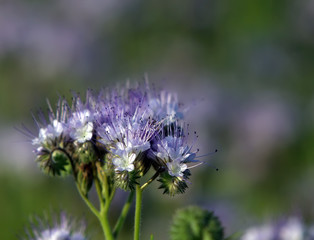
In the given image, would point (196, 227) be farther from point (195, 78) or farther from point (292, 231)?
point (195, 78)

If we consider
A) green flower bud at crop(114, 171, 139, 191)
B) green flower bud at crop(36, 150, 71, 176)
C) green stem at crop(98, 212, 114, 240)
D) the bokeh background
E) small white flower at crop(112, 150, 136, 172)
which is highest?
the bokeh background

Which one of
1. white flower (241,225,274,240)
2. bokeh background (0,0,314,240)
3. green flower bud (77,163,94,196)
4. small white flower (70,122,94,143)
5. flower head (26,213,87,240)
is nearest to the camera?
small white flower (70,122,94,143)

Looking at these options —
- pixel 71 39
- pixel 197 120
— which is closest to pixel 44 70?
pixel 71 39

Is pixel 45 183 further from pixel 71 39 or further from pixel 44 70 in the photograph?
pixel 71 39

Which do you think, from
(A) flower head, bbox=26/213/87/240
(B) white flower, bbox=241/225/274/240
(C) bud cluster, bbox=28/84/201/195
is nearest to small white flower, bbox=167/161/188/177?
(C) bud cluster, bbox=28/84/201/195

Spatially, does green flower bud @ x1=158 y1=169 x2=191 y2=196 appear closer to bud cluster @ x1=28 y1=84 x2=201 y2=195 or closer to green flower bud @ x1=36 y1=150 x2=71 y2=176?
bud cluster @ x1=28 y1=84 x2=201 y2=195

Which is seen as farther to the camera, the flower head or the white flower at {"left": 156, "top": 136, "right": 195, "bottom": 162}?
the flower head
